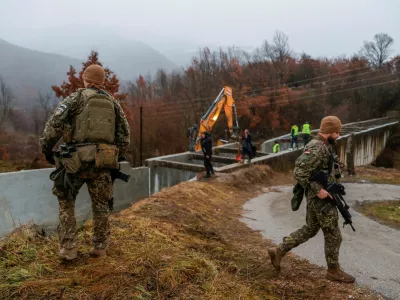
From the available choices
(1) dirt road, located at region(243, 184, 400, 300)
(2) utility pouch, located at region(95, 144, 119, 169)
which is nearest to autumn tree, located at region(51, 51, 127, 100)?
(1) dirt road, located at region(243, 184, 400, 300)

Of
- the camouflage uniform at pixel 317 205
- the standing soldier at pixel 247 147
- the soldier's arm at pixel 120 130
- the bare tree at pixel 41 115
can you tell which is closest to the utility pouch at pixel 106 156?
the soldier's arm at pixel 120 130

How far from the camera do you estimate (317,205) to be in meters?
3.79

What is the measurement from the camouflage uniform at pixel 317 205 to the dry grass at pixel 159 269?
435 millimetres

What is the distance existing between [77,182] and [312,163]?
8.26 ft

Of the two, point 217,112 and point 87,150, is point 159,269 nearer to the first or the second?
point 87,150

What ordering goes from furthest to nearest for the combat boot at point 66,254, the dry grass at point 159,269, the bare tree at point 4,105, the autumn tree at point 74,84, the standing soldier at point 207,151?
the bare tree at point 4,105, the autumn tree at point 74,84, the standing soldier at point 207,151, the combat boot at point 66,254, the dry grass at point 159,269

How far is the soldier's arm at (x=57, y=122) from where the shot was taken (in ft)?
11.3

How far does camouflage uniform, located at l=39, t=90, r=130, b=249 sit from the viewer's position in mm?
3465

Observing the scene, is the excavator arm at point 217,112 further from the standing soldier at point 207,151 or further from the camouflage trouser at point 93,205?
the camouflage trouser at point 93,205

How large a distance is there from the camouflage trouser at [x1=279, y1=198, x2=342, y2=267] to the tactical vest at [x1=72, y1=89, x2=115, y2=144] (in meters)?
2.32

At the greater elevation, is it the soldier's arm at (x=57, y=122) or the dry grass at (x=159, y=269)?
the soldier's arm at (x=57, y=122)

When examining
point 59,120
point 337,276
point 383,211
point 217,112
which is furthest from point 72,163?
point 217,112

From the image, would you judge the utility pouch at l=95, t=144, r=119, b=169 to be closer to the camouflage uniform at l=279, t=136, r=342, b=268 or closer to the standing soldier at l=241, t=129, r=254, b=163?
the camouflage uniform at l=279, t=136, r=342, b=268

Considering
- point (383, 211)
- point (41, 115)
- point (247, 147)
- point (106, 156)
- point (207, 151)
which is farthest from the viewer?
point (41, 115)
